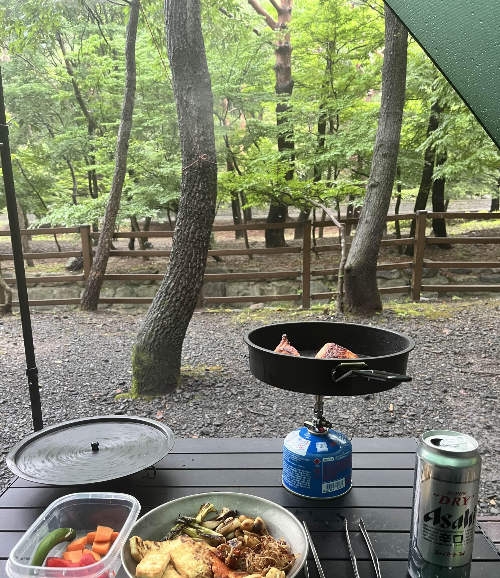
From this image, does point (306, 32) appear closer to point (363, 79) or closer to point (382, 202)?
point (363, 79)

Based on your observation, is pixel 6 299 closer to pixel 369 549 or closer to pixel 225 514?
pixel 225 514

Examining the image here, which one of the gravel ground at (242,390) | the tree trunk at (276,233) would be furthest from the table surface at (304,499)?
the tree trunk at (276,233)

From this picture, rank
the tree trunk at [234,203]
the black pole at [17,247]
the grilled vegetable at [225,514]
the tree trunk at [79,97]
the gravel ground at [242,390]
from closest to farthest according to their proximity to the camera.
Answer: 1. the grilled vegetable at [225,514]
2. the black pole at [17,247]
3. the gravel ground at [242,390]
4. the tree trunk at [79,97]
5. the tree trunk at [234,203]

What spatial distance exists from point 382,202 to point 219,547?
4.55 meters

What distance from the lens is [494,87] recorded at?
0.75m

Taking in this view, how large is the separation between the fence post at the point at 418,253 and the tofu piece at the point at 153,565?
18.1 ft

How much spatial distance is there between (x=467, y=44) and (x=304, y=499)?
3.57 ft

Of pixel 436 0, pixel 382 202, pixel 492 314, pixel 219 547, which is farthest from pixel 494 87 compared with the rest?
pixel 492 314

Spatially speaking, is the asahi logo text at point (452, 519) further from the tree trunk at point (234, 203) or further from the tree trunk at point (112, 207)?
the tree trunk at point (234, 203)

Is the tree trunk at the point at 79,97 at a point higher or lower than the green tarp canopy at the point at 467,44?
higher

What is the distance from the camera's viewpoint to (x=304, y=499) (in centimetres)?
123

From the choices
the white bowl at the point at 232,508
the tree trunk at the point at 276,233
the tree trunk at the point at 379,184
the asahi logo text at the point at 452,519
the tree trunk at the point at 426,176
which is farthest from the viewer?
the tree trunk at the point at 276,233

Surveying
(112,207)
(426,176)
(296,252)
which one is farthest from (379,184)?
(426,176)

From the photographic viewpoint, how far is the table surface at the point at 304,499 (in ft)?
3.33
